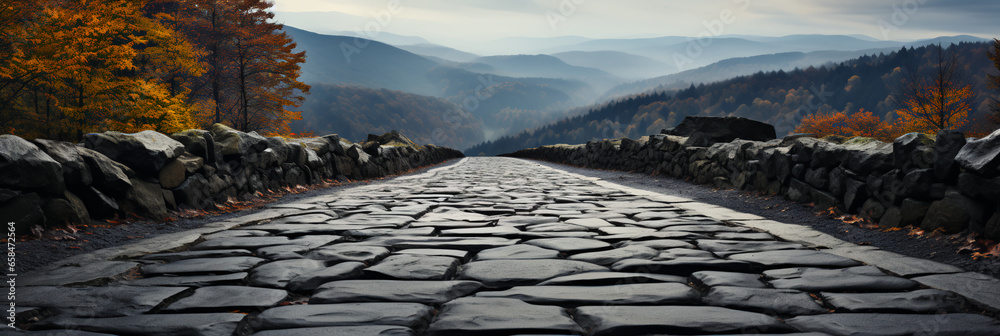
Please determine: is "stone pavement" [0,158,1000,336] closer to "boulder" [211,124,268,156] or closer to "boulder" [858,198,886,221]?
"boulder" [858,198,886,221]

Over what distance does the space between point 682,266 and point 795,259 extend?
0.77m

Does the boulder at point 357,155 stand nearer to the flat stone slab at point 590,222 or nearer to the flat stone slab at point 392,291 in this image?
the flat stone slab at point 590,222

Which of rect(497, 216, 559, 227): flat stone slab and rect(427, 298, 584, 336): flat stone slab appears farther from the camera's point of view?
rect(497, 216, 559, 227): flat stone slab

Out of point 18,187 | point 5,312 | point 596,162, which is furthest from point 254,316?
point 596,162

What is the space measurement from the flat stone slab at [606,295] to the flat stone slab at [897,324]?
1.54 feet

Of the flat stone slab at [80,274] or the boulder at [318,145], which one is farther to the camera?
A: the boulder at [318,145]

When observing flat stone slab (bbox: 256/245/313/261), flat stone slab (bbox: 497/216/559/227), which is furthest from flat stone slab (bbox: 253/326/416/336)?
flat stone slab (bbox: 497/216/559/227)

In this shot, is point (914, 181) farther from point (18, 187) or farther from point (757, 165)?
point (18, 187)

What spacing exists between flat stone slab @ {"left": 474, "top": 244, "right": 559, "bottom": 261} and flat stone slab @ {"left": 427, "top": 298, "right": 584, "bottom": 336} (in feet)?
3.17

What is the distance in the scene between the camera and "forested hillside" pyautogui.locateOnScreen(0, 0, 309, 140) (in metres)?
14.6

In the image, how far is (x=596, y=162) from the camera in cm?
1984

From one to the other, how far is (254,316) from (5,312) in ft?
3.12

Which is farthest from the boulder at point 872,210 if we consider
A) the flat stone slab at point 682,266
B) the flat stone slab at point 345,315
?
the flat stone slab at point 345,315

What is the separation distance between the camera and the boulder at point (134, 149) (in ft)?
15.8
